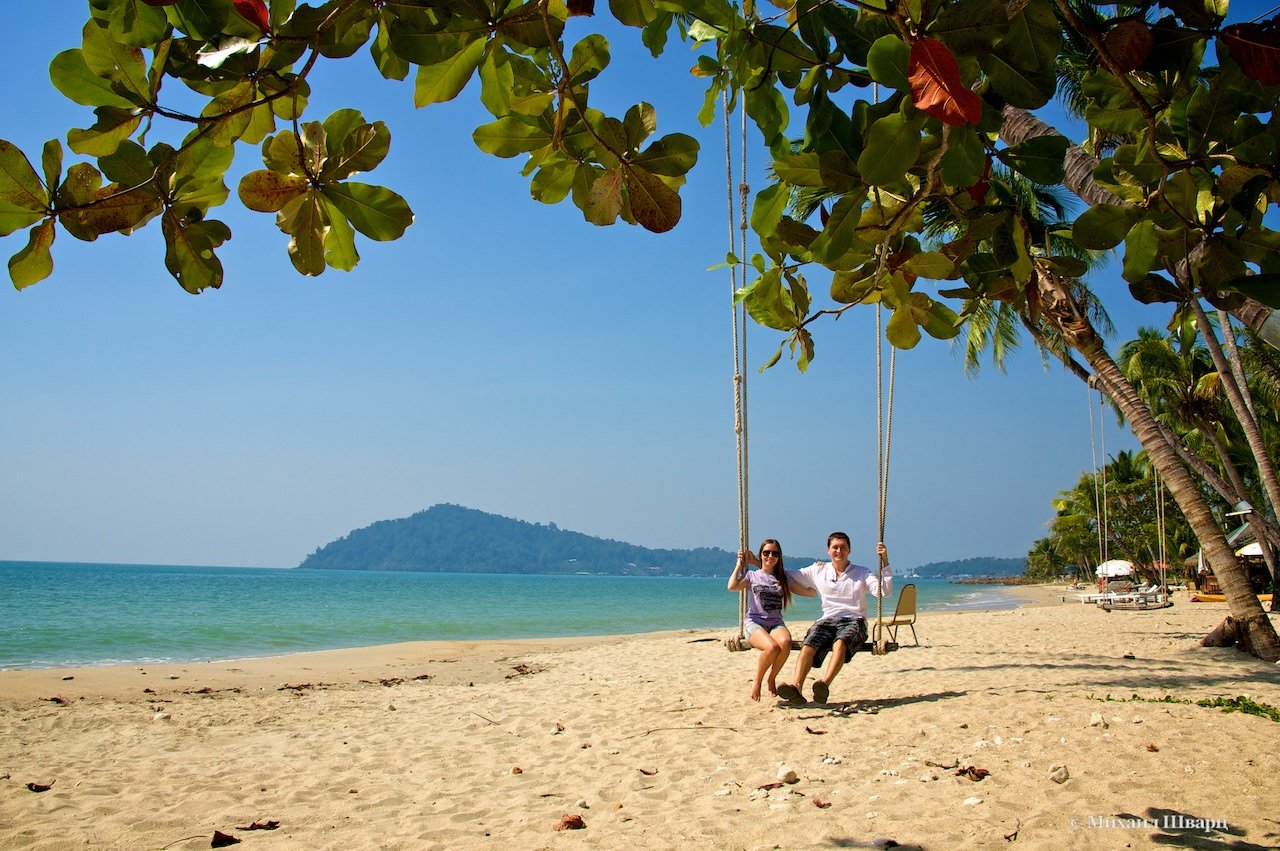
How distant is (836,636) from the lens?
5145mm

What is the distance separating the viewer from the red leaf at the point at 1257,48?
0.95 meters

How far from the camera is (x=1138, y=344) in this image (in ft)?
66.2

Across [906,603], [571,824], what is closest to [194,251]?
[571,824]

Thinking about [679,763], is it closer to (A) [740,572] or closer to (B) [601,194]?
(A) [740,572]

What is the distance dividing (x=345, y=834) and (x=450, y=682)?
17.5 feet

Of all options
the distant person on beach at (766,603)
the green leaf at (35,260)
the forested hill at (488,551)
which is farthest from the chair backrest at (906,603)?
the forested hill at (488,551)

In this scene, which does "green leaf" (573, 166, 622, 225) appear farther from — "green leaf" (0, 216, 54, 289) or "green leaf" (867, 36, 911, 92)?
"green leaf" (0, 216, 54, 289)

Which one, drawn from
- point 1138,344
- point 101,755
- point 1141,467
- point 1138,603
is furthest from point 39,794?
point 1141,467

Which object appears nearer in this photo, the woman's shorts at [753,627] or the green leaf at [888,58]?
the green leaf at [888,58]

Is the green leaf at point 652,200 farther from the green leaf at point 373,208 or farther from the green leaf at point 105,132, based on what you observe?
the green leaf at point 105,132

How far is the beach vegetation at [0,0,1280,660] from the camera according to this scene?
2.99 feet

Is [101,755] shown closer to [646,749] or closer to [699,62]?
[646,749]

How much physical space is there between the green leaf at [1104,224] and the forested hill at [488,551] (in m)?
169

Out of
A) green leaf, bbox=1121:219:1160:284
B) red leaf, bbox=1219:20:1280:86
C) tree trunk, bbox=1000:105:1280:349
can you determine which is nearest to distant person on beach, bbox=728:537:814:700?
tree trunk, bbox=1000:105:1280:349
